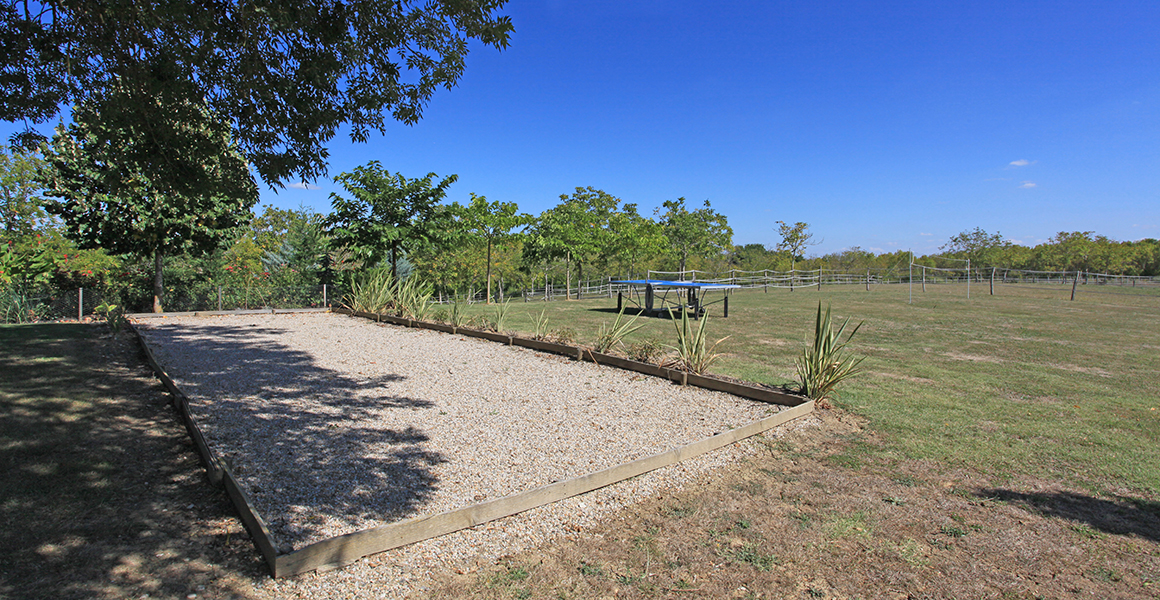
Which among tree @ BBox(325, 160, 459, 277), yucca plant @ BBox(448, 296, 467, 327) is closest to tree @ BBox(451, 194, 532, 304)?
tree @ BBox(325, 160, 459, 277)

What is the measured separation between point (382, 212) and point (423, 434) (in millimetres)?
11570

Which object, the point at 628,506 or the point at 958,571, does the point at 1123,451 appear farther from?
the point at 628,506

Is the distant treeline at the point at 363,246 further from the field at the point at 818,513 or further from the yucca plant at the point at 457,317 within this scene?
the field at the point at 818,513

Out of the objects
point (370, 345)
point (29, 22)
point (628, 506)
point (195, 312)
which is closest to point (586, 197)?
point (195, 312)

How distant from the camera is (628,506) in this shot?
341 cm

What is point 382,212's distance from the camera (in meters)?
14.8

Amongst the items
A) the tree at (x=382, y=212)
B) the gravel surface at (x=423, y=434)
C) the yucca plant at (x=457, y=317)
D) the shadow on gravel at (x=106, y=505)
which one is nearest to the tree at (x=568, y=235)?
the tree at (x=382, y=212)

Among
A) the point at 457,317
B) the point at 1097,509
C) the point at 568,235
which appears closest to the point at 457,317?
the point at 457,317

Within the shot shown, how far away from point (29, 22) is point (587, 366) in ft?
23.0

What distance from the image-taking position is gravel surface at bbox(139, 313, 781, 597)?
302 centimetres

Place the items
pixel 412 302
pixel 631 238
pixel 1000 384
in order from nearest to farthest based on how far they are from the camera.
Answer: pixel 1000 384 → pixel 412 302 → pixel 631 238

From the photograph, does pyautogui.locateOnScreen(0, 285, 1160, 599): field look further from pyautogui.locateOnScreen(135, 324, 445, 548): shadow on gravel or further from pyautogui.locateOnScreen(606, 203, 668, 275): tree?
pyautogui.locateOnScreen(606, 203, 668, 275): tree

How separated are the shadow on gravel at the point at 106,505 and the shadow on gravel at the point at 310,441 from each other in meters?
0.27

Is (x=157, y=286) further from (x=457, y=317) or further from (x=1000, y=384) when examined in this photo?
(x=1000, y=384)
